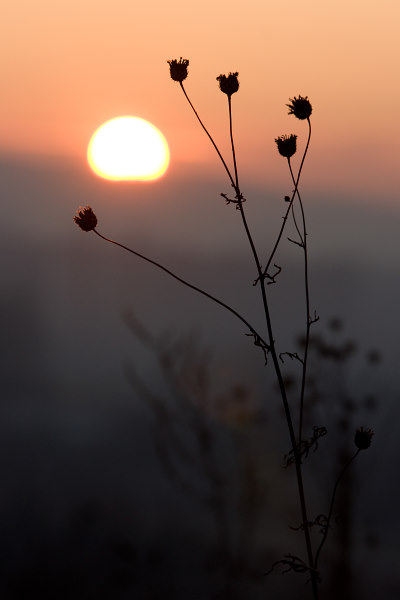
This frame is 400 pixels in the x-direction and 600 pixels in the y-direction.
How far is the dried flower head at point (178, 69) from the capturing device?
307 cm

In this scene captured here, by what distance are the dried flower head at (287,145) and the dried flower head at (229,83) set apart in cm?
26

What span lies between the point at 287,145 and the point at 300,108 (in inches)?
7.7

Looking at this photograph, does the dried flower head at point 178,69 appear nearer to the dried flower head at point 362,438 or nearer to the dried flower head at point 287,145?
the dried flower head at point 287,145

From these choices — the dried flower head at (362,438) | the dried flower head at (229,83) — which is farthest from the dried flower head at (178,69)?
the dried flower head at (362,438)

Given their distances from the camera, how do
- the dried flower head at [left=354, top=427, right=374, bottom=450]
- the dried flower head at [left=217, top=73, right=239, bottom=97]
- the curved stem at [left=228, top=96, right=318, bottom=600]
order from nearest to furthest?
the curved stem at [left=228, top=96, right=318, bottom=600]
the dried flower head at [left=354, top=427, right=374, bottom=450]
the dried flower head at [left=217, top=73, right=239, bottom=97]

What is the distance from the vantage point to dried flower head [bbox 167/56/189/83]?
307cm

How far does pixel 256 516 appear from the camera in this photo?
6824mm

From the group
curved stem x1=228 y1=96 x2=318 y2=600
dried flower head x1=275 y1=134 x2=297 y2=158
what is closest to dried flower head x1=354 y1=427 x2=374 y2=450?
curved stem x1=228 y1=96 x2=318 y2=600

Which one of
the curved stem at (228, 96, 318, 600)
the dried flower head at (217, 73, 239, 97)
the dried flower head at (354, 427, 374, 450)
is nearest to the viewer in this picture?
the curved stem at (228, 96, 318, 600)

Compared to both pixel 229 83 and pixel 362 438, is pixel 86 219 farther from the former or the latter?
pixel 362 438

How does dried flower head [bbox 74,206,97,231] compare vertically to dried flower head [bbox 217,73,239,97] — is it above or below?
below

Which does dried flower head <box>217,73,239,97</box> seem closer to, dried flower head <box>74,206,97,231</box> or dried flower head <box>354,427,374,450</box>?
dried flower head <box>74,206,97,231</box>

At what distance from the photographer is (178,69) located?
122 inches

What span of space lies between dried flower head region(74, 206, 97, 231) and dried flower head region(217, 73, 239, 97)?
68 cm
